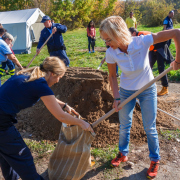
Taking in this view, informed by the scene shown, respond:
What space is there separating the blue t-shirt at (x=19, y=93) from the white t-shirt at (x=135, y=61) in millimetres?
847

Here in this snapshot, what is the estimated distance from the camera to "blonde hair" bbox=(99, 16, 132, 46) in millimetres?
2010

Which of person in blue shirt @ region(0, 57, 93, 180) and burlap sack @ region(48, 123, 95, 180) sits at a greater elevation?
person in blue shirt @ region(0, 57, 93, 180)

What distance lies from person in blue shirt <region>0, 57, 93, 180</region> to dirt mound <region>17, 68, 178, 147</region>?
136 centimetres

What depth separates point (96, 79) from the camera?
3539 millimetres

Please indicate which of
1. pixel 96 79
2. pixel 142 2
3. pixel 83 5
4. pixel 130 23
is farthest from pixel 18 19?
pixel 142 2

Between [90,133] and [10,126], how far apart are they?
0.88 meters

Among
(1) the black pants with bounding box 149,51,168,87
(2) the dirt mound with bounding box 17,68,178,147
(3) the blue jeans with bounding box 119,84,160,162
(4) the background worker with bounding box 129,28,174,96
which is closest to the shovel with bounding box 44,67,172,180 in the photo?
(3) the blue jeans with bounding box 119,84,160,162

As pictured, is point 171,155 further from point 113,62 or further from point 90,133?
point 113,62

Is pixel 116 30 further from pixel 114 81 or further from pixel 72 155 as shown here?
pixel 72 155

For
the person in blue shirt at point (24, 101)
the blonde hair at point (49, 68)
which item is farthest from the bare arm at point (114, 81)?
the blonde hair at point (49, 68)

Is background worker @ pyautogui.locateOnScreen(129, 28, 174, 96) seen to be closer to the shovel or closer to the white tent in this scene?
the shovel

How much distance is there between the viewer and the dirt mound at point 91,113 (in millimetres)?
3379

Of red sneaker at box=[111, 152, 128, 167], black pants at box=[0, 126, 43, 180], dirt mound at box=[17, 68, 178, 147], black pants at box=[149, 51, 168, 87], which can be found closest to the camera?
black pants at box=[0, 126, 43, 180]

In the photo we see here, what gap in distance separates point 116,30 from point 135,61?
1.27ft
